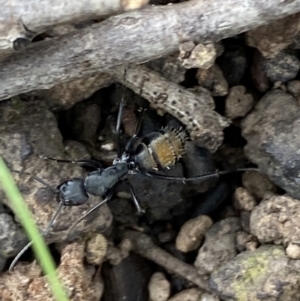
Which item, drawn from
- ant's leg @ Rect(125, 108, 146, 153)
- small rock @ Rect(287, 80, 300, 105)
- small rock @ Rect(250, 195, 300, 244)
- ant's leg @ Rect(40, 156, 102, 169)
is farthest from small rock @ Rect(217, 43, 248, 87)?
ant's leg @ Rect(40, 156, 102, 169)

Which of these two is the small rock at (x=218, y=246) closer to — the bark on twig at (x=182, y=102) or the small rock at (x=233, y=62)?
the bark on twig at (x=182, y=102)

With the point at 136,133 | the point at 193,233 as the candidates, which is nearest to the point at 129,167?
the point at 136,133

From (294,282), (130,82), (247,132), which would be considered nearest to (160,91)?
(130,82)

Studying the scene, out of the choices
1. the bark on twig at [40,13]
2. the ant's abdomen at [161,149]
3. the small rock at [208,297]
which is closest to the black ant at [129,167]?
the ant's abdomen at [161,149]

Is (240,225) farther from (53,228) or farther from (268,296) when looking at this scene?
(53,228)

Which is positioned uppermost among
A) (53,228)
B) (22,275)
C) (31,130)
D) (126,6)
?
(126,6)

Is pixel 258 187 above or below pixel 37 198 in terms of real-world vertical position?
below
